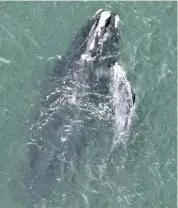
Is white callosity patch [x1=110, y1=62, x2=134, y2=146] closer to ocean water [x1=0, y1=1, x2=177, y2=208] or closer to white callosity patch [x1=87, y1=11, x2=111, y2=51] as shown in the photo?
ocean water [x1=0, y1=1, x2=177, y2=208]

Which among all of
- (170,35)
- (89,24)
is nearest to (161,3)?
(170,35)

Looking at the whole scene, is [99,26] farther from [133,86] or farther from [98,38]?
[133,86]

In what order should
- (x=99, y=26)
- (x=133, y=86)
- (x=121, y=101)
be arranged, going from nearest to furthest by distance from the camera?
(x=121, y=101), (x=133, y=86), (x=99, y=26)

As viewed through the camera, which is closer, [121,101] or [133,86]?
[121,101]

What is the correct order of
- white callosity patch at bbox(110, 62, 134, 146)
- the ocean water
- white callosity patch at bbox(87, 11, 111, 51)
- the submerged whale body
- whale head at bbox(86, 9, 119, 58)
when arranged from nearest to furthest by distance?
the ocean water
the submerged whale body
white callosity patch at bbox(110, 62, 134, 146)
whale head at bbox(86, 9, 119, 58)
white callosity patch at bbox(87, 11, 111, 51)

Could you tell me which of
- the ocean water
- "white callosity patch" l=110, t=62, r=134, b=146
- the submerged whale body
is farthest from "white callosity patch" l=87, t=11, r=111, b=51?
"white callosity patch" l=110, t=62, r=134, b=146

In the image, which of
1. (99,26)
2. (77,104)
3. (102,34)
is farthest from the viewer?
(99,26)

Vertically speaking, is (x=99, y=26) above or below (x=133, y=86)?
above

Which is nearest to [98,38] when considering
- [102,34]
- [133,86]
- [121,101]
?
[102,34]

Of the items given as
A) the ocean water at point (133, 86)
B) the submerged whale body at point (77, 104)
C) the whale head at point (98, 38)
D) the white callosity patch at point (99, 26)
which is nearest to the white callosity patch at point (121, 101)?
the submerged whale body at point (77, 104)

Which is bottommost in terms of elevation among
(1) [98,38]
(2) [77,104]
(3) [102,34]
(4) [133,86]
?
(2) [77,104]
